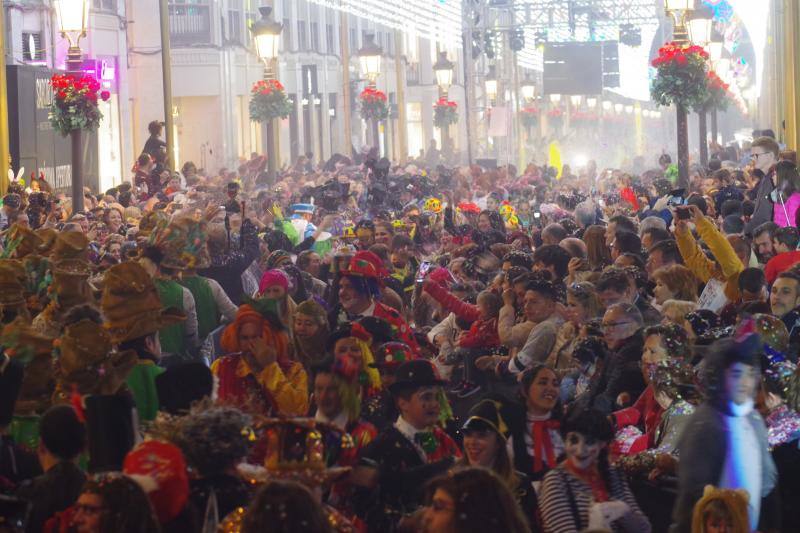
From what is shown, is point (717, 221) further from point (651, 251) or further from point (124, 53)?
point (124, 53)

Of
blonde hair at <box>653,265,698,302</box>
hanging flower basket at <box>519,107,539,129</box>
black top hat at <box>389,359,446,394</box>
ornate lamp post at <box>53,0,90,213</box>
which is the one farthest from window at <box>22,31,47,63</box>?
hanging flower basket at <box>519,107,539,129</box>

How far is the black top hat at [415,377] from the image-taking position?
719 centimetres

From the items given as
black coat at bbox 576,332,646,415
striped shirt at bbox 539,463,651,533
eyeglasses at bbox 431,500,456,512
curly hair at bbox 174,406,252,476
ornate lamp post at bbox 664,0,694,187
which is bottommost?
striped shirt at bbox 539,463,651,533

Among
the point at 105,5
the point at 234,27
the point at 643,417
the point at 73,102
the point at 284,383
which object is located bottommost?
the point at 643,417

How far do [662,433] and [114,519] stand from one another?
3265 mm

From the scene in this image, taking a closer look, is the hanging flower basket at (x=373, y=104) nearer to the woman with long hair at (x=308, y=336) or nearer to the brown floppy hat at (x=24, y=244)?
the brown floppy hat at (x=24, y=244)

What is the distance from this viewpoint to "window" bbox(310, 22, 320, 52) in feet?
165

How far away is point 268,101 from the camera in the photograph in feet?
103

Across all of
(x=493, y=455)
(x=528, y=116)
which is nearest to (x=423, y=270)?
(x=493, y=455)

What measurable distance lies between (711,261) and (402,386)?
5.26m

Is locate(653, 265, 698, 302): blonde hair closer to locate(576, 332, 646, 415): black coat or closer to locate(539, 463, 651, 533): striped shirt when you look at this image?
locate(576, 332, 646, 415): black coat

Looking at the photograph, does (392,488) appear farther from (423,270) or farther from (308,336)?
(423,270)

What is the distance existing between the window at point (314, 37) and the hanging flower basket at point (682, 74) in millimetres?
29222

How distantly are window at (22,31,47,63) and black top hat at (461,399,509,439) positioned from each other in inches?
905
